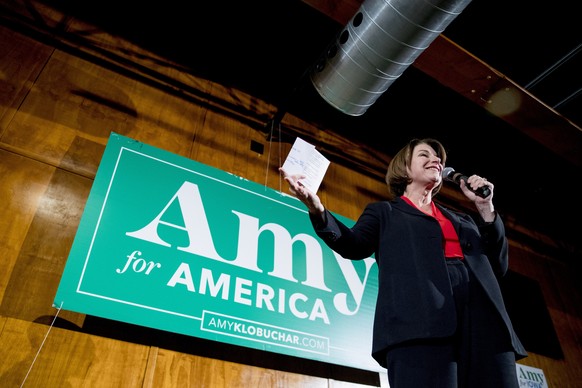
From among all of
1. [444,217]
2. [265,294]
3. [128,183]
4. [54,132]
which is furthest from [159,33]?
[444,217]

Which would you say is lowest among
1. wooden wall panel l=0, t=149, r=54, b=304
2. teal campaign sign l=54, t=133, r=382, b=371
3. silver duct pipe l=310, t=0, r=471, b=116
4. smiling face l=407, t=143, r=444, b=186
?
wooden wall panel l=0, t=149, r=54, b=304

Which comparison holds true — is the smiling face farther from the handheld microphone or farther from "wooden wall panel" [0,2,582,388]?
"wooden wall panel" [0,2,582,388]

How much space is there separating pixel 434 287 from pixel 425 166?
0.48 m

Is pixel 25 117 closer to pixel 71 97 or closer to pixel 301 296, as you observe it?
pixel 71 97

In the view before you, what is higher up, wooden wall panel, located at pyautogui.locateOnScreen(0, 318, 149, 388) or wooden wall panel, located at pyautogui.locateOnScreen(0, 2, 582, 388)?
wooden wall panel, located at pyautogui.locateOnScreen(0, 2, 582, 388)

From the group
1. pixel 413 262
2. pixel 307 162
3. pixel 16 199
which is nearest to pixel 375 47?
pixel 307 162

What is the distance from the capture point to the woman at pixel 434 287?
33.2 inches

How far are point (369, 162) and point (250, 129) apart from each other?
3.82 ft

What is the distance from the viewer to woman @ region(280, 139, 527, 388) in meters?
0.84

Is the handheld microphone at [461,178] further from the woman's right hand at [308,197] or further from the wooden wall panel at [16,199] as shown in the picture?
the wooden wall panel at [16,199]

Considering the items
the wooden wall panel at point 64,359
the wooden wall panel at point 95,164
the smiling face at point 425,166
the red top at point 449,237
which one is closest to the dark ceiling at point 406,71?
the wooden wall panel at point 95,164

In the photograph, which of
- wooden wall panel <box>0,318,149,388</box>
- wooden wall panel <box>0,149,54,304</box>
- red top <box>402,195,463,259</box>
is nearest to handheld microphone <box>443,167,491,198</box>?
red top <box>402,195,463,259</box>

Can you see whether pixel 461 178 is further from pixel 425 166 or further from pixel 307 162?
pixel 307 162

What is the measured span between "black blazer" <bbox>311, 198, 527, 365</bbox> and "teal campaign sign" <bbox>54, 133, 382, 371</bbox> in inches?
39.5
